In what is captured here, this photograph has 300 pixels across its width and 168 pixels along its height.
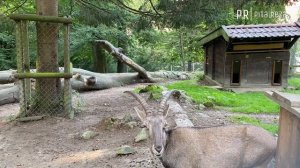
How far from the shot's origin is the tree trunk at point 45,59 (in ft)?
26.3

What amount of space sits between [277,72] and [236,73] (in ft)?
5.46

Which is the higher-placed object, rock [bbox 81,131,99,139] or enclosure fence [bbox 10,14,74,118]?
enclosure fence [bbox 10,14,74,118]

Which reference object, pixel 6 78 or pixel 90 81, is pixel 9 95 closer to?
pixel 6 78

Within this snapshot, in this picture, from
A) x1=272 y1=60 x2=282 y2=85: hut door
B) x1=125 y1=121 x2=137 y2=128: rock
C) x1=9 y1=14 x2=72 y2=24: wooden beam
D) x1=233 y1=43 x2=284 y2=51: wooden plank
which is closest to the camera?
x1=125 y1=121 x2=137 y2=128: rock

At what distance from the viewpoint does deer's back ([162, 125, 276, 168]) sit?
12.5ft

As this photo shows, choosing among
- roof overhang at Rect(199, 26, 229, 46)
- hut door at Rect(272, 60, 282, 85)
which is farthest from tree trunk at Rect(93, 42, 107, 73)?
hut door at Rect(272, 60, 282, 85)

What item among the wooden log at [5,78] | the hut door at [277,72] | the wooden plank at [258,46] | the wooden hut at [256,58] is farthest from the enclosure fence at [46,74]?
the hut door at [277,72]

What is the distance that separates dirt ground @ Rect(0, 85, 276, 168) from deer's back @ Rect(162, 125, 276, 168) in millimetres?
952

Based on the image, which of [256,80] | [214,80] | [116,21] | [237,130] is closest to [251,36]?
[256,80]

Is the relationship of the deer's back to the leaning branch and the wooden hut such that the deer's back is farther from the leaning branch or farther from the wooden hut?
the leaning branch

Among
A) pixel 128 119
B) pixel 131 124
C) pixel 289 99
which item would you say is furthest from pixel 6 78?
pixel 289 99

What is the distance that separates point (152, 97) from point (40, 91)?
2983mm

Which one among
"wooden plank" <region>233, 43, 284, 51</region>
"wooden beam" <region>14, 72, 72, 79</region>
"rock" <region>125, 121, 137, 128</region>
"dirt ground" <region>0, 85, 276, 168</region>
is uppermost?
"wooden plank" <region>233, 43, 284, 51</region>

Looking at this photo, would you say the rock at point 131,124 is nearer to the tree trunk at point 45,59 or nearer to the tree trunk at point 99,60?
the tree trunk at point 45,59
